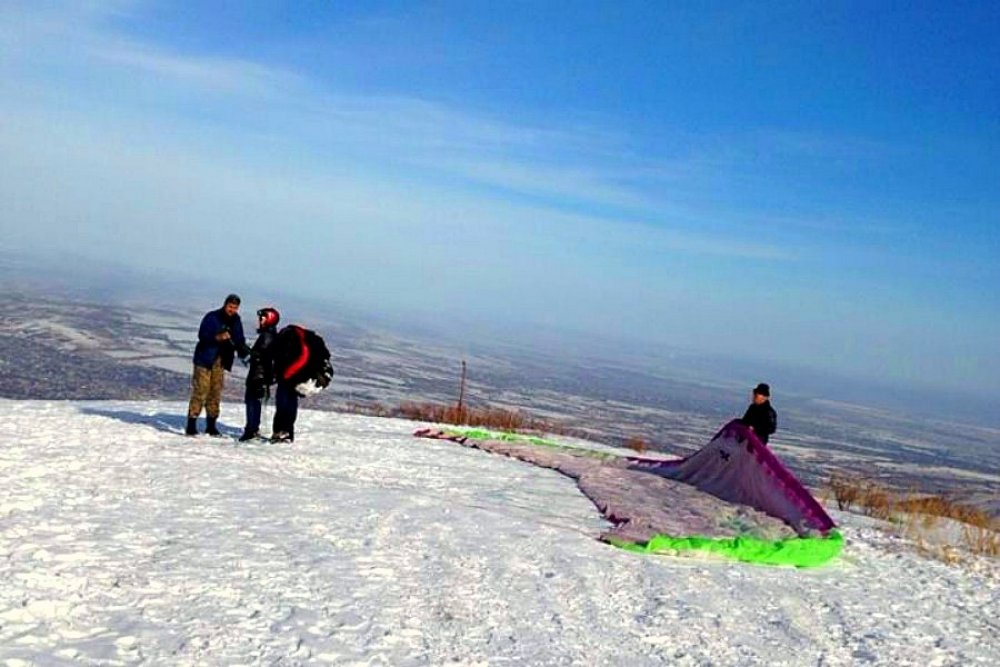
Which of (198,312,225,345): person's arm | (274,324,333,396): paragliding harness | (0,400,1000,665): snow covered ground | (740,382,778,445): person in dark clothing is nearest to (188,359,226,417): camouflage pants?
(198,312,225,345): person's arm

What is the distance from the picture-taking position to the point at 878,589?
857 centimetres

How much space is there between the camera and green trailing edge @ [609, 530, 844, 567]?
8773 millimetres

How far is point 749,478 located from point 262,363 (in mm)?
6396

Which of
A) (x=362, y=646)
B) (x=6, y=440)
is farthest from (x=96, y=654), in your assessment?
(x=6, y=440)

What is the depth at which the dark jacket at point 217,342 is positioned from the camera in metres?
12.0

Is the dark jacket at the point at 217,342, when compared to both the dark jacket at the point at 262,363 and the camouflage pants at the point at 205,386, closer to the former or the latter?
the camouflage pants at the point at 205,386

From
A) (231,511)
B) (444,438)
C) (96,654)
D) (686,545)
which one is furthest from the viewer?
(444,438)

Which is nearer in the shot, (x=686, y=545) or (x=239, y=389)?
(x=686, y=545)

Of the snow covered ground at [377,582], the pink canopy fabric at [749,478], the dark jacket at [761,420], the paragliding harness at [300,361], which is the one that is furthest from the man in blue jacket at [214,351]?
the dark jacket at [761,420]

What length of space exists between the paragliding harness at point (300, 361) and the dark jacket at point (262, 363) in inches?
3.0

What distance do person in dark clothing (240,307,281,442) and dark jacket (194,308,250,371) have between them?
21cm

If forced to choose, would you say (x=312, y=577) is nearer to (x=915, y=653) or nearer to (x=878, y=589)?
(x=915, y=653)

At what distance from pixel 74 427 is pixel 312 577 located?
253 inches

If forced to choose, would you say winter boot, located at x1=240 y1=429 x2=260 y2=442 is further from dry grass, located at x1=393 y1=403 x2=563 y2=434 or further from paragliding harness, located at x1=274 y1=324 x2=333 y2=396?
dry grass, located at x1=393 y1=403 x2=563 y2=434
